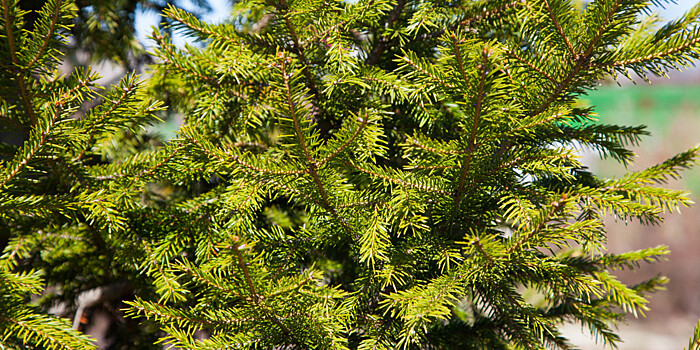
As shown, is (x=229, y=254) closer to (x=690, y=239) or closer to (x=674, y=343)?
(x=674, y=343)

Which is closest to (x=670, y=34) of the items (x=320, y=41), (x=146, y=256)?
(x=320, y=41)

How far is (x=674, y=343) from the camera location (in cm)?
520

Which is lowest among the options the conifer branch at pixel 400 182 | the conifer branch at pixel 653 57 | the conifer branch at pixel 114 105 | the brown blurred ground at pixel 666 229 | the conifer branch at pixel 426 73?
the conifer branch at pixel 400 182

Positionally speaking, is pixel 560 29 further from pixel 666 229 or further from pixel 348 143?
pixel 666 229

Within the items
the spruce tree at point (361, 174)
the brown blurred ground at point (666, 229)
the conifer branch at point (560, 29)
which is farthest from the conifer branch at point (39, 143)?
the brown blurred ground at point (666, 229)

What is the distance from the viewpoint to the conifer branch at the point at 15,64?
0.58 meters

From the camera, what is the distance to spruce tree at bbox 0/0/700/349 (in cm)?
51

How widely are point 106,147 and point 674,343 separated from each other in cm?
644

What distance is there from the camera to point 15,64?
595 millimetres

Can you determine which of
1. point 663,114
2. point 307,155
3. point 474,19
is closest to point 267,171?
point 307,155

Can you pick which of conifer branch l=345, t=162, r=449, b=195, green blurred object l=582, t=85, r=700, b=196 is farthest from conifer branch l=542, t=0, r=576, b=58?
green blurred object l=582, t=85, r=700, b=196

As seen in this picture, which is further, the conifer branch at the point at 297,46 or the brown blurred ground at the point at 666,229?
the brown blurred ground at the point at 666,229

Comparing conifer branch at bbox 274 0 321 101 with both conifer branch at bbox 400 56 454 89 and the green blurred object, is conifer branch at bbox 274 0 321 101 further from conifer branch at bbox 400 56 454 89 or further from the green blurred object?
the green blurred object

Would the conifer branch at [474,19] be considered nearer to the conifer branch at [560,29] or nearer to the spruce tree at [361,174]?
the spruce tree at [361,174]
